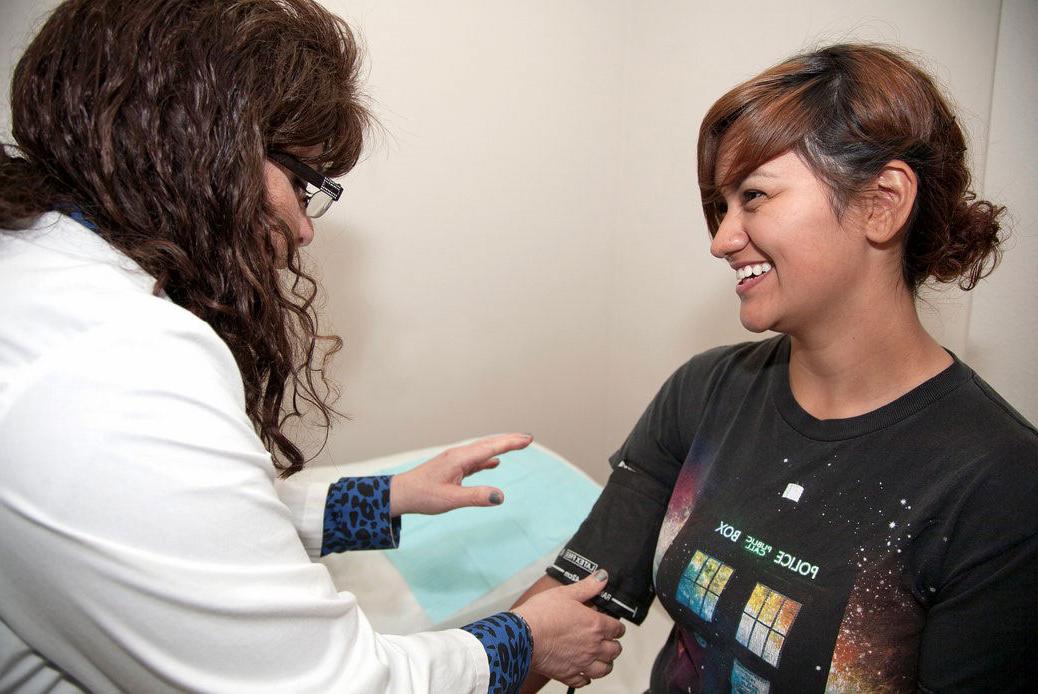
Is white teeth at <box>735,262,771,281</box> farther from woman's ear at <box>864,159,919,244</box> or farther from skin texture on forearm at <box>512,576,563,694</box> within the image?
skin texture on forearm at <box>512,576,563,694</box>

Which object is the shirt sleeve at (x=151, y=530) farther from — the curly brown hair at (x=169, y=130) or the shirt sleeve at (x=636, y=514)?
the shirt sleeve at (x=636, y=514)

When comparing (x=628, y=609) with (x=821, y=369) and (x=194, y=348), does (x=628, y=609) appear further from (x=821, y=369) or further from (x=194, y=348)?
(x=194, y=348)

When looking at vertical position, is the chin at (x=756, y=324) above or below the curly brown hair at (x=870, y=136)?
below

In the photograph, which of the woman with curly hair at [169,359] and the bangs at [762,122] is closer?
the woman with curly hair at [169,359]

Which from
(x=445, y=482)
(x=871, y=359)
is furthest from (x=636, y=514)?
(x=871, y=359)

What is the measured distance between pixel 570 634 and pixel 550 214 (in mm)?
1552

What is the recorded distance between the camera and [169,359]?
577 millimetres

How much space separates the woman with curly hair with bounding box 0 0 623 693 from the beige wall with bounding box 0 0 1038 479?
3.14 ft

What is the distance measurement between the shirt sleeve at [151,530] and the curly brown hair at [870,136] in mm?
810

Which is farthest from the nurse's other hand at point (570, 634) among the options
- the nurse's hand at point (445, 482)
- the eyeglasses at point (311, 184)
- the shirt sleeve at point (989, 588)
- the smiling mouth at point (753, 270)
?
the eyeglasses at point (311, 184)

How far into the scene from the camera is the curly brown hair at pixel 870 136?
2.78 feet

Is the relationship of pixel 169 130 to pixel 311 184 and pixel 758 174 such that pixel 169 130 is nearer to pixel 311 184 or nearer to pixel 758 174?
pixel 311 184

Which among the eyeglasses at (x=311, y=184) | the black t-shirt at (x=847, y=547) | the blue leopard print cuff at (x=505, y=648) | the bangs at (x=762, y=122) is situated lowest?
the blue leopard print cuff at (x=505, y=648)

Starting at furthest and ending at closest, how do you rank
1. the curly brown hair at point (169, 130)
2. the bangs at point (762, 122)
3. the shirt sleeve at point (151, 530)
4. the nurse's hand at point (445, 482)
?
the nurse's hand at point (445, 482), the bangs at point (762, 122), the curly brown hair at point (169, 130), the shirt sleeve at point (151, 530)
